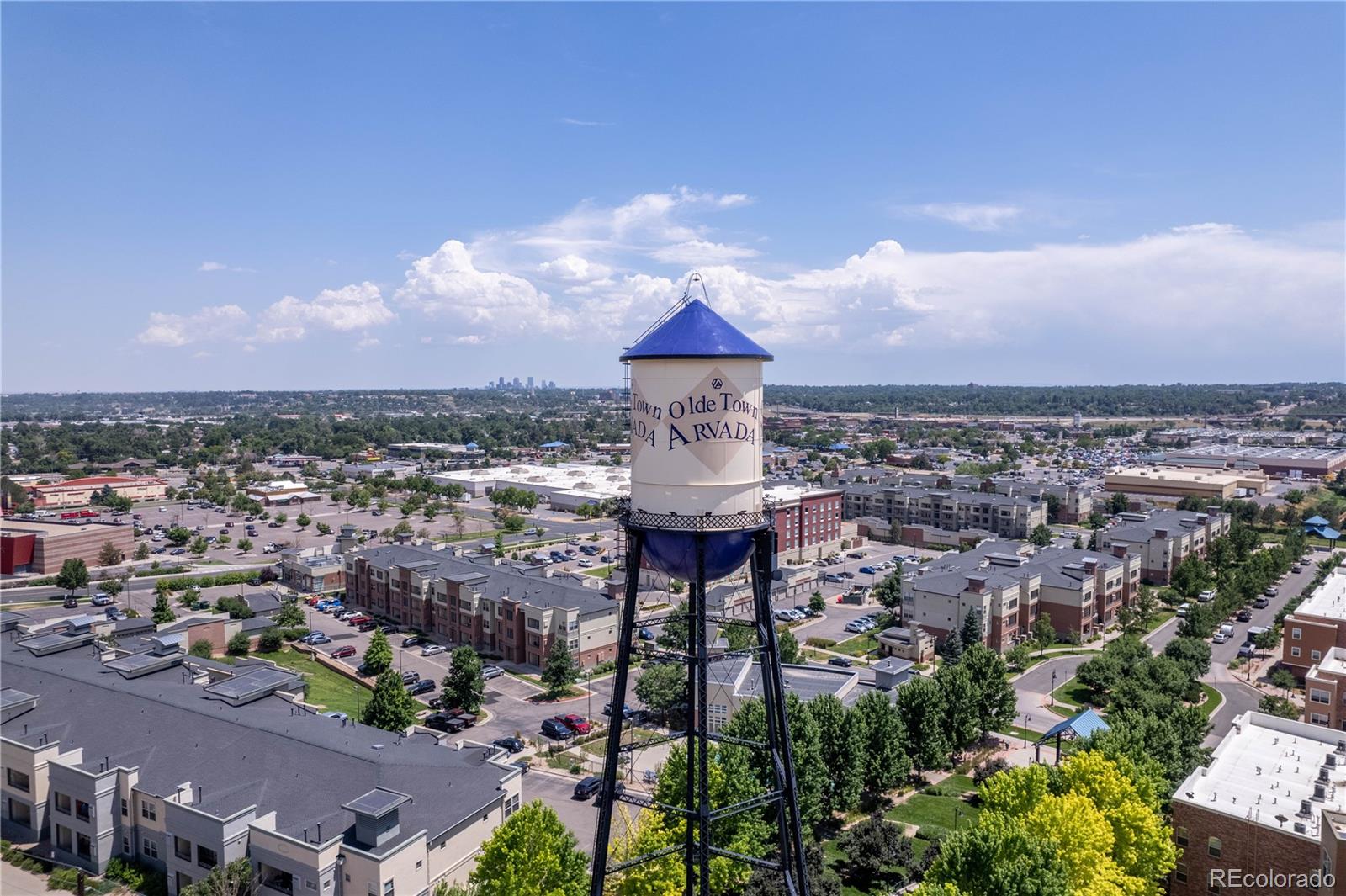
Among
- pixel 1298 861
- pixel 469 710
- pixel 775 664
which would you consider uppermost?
pixel 775 664

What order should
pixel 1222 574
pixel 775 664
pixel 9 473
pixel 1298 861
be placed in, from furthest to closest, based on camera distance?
pixel 9 473 → pixel 1222 574 → pixel 1298 861 → pixel 775 664

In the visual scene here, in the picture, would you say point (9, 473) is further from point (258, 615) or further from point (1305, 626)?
point (1305, 626)

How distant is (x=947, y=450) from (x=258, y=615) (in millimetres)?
140267

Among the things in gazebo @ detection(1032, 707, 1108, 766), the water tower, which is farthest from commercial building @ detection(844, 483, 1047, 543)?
the water tower

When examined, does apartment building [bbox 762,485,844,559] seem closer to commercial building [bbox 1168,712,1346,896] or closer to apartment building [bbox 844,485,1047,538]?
apartment building [bbox 844,485,1047,538]

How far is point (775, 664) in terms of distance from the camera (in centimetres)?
1678

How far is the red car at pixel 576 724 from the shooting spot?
135ft

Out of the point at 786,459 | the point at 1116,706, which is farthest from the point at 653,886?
the point at 786,459

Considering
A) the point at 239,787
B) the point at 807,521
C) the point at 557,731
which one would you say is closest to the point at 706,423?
the point at 239,787

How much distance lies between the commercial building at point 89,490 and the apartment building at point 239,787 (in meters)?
88.1

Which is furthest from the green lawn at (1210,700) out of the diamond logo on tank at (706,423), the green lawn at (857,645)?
the diamond logo on tank at (706,423)

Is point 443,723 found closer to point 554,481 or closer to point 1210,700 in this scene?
point 1210,700

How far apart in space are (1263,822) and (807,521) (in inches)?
2287

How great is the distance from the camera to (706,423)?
677 inches
